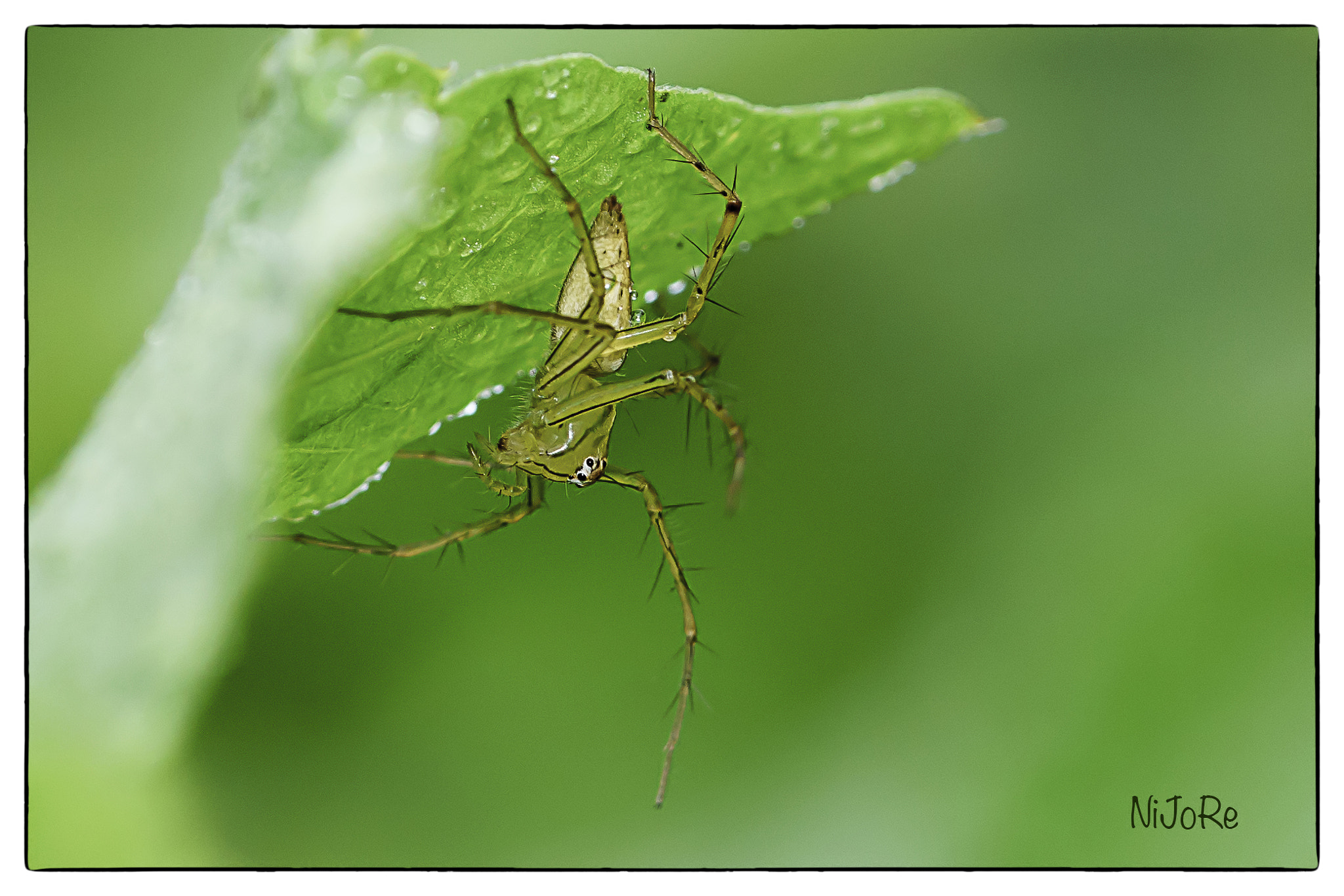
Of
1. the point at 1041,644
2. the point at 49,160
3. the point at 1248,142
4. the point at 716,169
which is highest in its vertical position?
the point at 49,160

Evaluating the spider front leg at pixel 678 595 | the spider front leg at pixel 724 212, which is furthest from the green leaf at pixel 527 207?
the spider front leg at pixel 678 595

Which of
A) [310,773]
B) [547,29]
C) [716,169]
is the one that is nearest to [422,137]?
[716,169]

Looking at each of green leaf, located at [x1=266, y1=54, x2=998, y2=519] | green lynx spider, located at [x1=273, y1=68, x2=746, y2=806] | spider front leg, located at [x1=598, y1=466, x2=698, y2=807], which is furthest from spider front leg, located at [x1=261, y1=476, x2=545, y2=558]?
green leaf, located at [x1=266, y1=54, x2=998, y2=519]

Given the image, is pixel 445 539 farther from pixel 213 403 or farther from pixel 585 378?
pixel 213 403

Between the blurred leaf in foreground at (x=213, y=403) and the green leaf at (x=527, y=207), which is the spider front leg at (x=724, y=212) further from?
the blurred leaf in foreground at (x=213, y=403)

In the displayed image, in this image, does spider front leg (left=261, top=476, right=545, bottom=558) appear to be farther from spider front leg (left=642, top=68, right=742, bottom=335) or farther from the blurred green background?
spider front leg (left=642, top=68, right=742, bottom=335)

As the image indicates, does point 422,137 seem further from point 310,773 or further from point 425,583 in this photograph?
point 310,773
